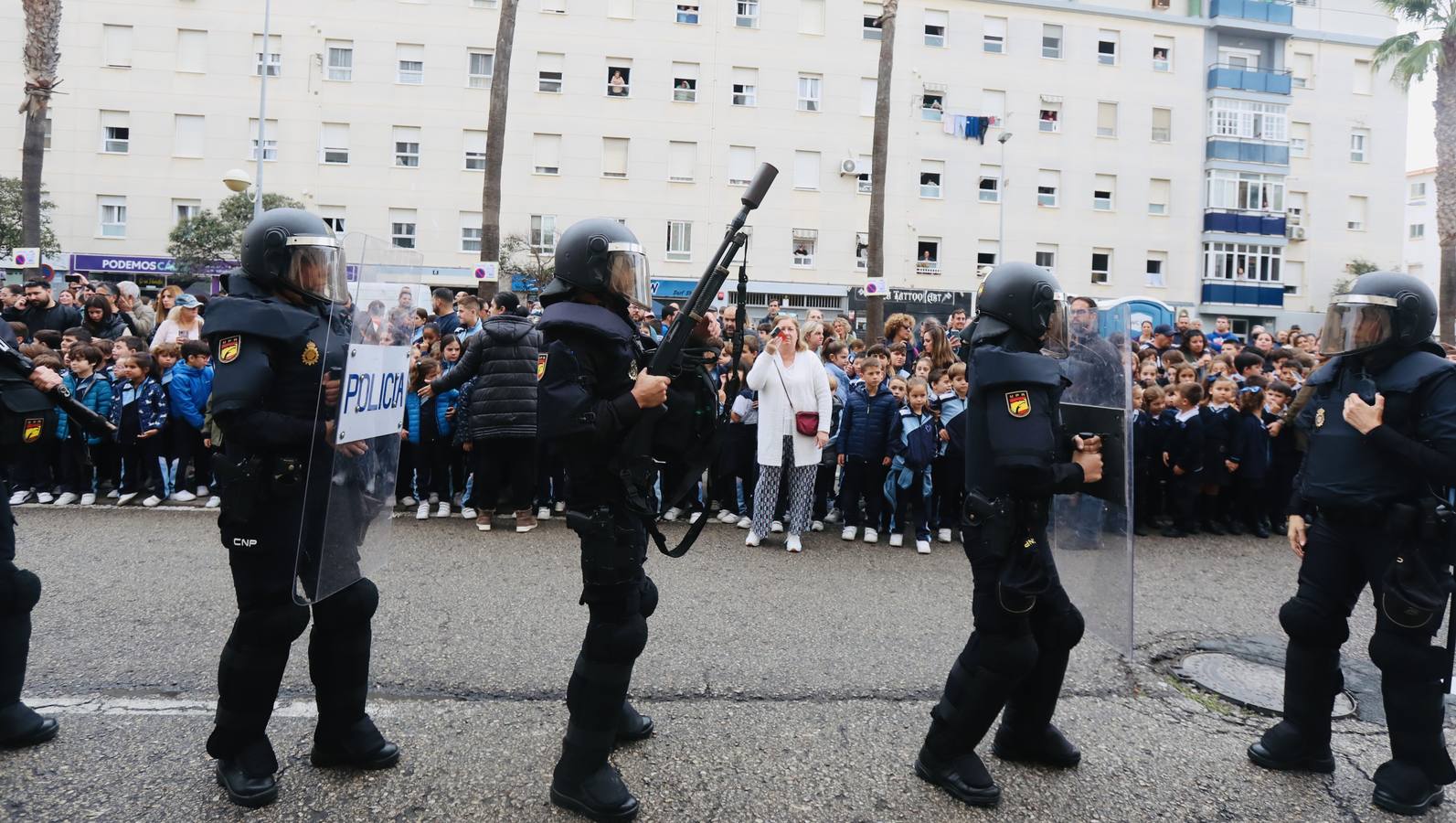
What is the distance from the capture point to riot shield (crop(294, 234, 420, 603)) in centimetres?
326

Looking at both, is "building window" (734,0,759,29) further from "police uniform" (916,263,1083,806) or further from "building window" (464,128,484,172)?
"police uniform" (916,263,1083,806)

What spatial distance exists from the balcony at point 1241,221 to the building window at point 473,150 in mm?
27419

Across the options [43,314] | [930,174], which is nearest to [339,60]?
[930,174]

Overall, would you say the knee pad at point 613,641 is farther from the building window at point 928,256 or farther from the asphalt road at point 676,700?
the building window at point 928,256

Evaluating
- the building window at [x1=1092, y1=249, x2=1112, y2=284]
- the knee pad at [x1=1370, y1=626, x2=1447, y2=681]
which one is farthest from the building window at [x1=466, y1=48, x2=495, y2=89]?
the knee pad at [x1=1370, y1=626, x2=1447, y2=681]

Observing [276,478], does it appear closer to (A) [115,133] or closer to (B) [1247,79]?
(A) [115,133]

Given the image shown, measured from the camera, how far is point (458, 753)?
362 centimetres

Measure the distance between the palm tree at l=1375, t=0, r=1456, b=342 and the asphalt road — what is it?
1911 cm

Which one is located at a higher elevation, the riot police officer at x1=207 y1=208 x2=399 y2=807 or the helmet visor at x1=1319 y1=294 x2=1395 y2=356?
the helmet visor at x1=1319 y1=294 x2=1395 y2=356

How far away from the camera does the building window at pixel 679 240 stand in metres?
32.1

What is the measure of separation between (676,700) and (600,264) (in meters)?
2.09

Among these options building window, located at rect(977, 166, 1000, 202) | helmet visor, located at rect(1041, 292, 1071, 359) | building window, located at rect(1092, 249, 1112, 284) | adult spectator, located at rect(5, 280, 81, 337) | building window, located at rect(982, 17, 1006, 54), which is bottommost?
helmet visor, located at rect(1041, 292, 1071, 359)

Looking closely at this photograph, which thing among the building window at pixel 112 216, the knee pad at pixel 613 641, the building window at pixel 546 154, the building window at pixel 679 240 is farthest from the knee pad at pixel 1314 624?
the building window at pixel 112 216

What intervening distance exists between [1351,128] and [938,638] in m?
42.7
